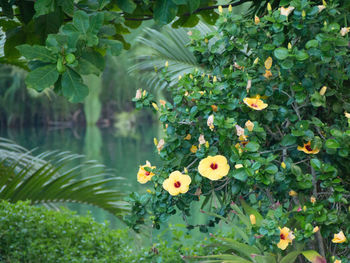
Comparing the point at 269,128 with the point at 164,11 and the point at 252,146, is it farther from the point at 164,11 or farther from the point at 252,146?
the point at 164,11

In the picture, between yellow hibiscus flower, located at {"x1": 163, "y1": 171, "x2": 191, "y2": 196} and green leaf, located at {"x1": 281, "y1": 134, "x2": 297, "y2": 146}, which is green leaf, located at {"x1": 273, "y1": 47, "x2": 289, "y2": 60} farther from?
yellow hibiscus flower, located at {"x1": 163, "y1": 171, "x2": 191, "y2": 196}

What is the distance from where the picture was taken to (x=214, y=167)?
155cm

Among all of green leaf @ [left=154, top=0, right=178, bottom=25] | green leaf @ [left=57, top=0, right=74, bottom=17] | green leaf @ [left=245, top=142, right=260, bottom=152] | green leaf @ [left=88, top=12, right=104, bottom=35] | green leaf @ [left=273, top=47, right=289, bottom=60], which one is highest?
green leaf @ [left=57, top=0, right=74, bottom=17]

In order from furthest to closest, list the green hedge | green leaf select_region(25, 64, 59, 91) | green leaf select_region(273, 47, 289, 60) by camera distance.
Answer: the green hedge < green leaf select_region(273, 47, 289, 60) < green leaf select_region(25, 64, 59, 91)

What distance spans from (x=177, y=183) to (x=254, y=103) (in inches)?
14.7

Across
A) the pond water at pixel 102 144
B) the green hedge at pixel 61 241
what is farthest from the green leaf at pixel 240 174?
the pond water at pixel 102 144

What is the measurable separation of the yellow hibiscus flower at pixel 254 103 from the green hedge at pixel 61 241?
5.67 feet

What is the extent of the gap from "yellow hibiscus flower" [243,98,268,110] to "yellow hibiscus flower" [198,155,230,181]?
0.62 ft

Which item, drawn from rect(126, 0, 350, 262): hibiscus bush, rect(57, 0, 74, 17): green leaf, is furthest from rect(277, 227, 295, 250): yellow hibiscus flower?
rect(57, 0, 74, 17): green leaf

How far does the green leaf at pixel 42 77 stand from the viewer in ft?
4.00

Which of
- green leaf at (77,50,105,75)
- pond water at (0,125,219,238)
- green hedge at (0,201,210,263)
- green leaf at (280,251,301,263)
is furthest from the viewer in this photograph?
pond water at (0,125,219,238)

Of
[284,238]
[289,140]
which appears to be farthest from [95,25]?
[284,238]

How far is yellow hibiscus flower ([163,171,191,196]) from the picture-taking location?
62.4 inches

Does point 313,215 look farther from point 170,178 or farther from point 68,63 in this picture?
point 68,63
